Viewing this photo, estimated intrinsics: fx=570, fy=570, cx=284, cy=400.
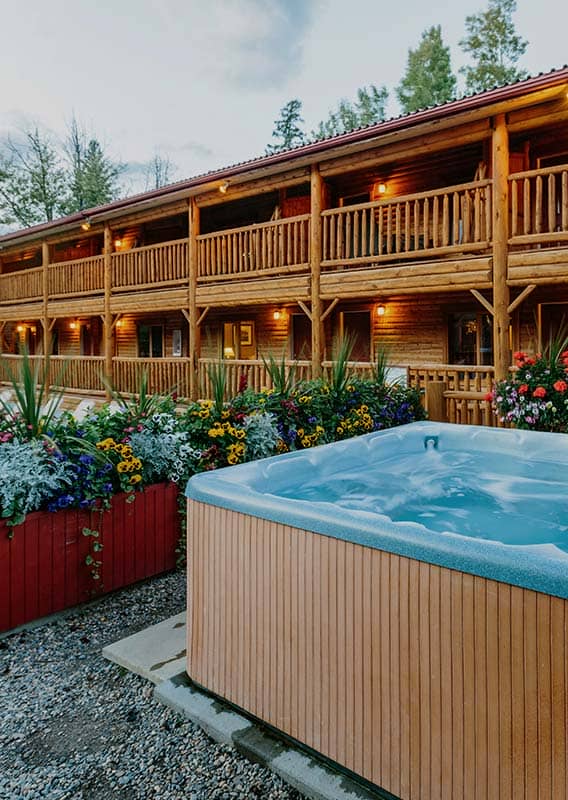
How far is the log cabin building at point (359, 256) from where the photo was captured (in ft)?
27.2

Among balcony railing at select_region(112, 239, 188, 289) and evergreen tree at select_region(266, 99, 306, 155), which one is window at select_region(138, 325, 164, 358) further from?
evergreen tree at select_region(266, 99, 306, 155)

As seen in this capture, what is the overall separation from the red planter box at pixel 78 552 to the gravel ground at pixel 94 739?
10.3 inches

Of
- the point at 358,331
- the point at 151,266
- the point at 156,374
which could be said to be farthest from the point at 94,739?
the point at 151,266

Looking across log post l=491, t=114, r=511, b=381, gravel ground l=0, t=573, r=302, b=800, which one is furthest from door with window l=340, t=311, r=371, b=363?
gravel ground l=0, t=573, r=302, b=800

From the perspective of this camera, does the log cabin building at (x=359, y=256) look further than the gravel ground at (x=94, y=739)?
Yes

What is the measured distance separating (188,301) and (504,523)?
9.40m

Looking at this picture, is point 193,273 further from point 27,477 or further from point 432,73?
point 432,73

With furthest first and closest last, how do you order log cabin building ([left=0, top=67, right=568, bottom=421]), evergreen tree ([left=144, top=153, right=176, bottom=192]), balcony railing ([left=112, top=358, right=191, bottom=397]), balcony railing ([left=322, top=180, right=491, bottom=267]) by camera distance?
evergreen tree ([left=144, top=153, right=176, bottom=192]), balcony railing ([left=112, top=358, right=191, bottom=397]), balcony railing ([left=322, top=180, right=491, bottom=267]), log cabin building ([left=0, top=67, right=568, bottom=421])

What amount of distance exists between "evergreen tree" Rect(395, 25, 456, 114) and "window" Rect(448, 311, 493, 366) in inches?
890

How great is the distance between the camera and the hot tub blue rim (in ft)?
6.21

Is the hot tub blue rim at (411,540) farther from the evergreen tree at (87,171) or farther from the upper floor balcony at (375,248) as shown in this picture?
the evergreen tree at (87,171)

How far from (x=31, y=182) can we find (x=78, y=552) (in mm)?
34346

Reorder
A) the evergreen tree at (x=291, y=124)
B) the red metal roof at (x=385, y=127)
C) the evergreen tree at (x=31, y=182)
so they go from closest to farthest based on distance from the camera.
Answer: the red metal roof at (x=385, y=127), the evergreen tree at (x=31, y=182), the evergreen tree at (x=291, y=124)

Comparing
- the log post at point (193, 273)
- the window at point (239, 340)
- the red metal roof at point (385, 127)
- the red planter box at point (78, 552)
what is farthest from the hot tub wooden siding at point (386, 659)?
the window at point (239, 340)
